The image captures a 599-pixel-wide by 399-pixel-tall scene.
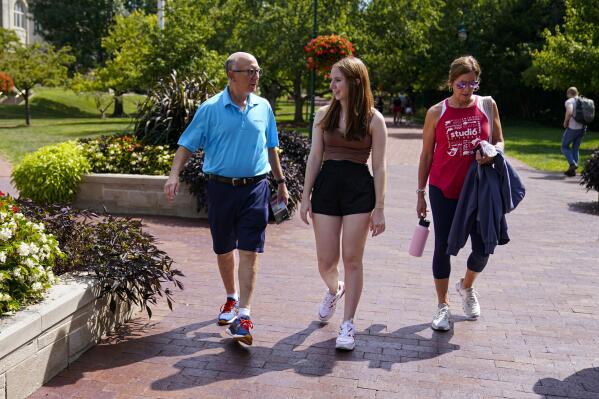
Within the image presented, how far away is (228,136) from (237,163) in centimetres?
19

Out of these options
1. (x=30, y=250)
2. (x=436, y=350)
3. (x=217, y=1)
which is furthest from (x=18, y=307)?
(x=217, y=1)

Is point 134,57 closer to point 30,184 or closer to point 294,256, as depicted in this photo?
point 30,184

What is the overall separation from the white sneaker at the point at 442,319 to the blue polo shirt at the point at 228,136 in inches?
65.5

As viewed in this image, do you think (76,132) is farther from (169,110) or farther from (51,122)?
(169,110)

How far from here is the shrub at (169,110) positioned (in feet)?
33.2

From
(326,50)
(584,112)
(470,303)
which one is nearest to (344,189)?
(470,303)

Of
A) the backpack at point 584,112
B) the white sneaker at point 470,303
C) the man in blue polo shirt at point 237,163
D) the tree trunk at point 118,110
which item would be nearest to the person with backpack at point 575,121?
Answer: the backpack at point 584,112

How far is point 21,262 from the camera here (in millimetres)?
3787

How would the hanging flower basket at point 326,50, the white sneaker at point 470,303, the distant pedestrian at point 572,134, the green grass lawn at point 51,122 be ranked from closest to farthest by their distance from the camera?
the white sneaker at point 470,303 < the distant pedestrian at point 572,134 < the hanging flower basket at point 326,50 < the green grass lawn at point 51,122

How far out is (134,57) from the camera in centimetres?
3594

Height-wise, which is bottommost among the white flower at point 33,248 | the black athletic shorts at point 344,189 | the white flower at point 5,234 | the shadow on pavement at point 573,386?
the shadow on pavement at point 573,386

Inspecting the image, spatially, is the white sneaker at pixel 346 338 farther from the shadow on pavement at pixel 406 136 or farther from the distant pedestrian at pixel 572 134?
the shadow on pavement at pixel 406 136

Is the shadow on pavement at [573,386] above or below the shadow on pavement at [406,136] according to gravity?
below

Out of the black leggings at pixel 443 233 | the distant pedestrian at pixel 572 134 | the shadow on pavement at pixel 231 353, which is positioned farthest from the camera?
the distant pedestrian at pixel 572 134
